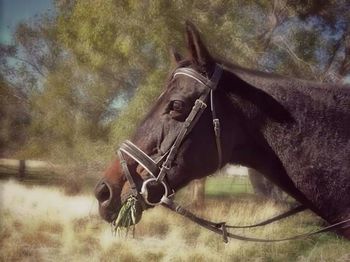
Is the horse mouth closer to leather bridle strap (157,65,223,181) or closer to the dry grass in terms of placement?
leather bridle strap (157,65,223,181)

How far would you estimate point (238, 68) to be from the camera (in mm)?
1985

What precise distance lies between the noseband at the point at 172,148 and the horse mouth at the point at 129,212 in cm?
5

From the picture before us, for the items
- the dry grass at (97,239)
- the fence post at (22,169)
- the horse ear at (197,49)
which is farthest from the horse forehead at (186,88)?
the fence post at (22,169)

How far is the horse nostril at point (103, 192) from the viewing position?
1.91 meters

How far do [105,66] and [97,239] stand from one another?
204 cm

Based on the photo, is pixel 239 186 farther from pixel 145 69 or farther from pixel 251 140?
pixel 251 140

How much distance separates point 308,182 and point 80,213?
3051 millimetres

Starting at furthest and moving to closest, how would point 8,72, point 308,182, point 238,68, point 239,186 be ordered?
point 239,186 → point 8,72 → point 238,68 → point 308,182

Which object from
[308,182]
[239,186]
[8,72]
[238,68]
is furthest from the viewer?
[239,186]

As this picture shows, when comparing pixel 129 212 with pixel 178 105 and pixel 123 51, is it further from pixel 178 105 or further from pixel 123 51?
pixel 123 51

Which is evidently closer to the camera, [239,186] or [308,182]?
[308,182]

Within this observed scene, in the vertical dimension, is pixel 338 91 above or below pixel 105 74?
above

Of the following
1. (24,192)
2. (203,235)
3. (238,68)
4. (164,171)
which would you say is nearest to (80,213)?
(24,192)

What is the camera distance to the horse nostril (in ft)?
6.26
